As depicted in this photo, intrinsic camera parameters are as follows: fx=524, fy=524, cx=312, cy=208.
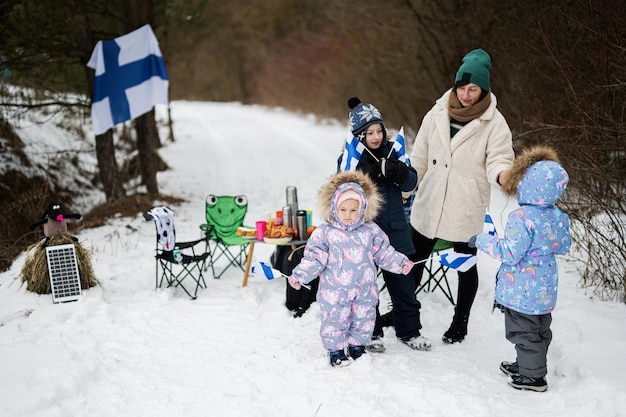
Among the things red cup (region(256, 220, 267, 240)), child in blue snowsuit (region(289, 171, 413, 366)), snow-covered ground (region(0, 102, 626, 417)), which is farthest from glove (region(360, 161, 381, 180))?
red cup (region(256, 220, 267, 240))

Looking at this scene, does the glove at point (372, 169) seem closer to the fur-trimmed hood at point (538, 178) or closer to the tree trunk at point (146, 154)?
the fur-trimmed hood at point (538, 178)

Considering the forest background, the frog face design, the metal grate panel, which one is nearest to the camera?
the forest background

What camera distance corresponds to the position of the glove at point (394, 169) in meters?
3.71

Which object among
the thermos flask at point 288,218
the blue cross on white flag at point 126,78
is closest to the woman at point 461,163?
the thermos flask at point 288,218

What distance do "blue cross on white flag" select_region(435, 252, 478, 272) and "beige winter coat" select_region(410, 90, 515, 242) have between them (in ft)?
0.48

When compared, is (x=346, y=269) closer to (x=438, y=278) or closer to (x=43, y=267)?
(x=438, y=278)

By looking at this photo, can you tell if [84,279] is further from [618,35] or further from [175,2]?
[175,2]

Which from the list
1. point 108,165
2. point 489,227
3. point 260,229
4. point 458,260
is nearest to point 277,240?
point 260,229

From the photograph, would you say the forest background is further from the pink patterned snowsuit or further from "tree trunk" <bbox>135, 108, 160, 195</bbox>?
the pink patterned snowsuit

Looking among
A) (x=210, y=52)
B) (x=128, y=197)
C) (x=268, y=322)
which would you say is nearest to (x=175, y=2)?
(x=128, y=197)

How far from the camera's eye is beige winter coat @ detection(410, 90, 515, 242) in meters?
3.72

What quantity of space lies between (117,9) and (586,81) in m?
8.16

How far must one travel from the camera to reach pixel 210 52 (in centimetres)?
3997

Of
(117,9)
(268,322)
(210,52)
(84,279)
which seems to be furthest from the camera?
(210,52)
